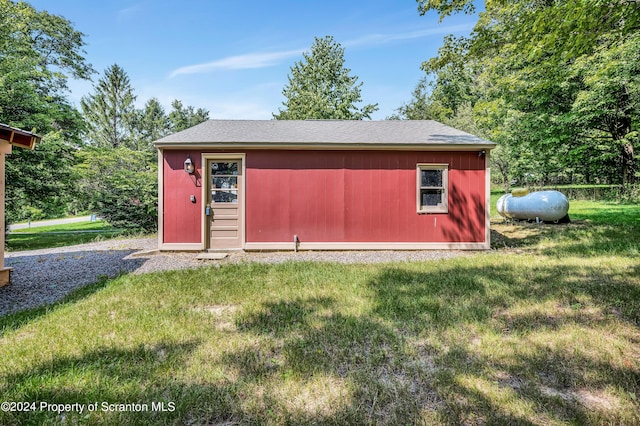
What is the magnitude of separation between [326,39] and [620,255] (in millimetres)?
27248

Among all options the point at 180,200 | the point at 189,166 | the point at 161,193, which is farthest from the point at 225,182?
the point at 161,193

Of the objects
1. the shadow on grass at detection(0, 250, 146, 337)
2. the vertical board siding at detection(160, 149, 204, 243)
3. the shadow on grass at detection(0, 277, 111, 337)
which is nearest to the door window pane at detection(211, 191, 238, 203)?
the vertical board siding at detection(160, 149, 204, 243)

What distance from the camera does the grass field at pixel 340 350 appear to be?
188 cm

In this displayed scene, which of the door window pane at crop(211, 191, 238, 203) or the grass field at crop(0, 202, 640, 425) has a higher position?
the door window pane at crop(211, 191, 238, 203)

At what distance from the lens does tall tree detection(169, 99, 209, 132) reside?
111 ft

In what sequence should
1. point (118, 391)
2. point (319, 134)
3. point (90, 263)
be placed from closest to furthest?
point (118, 391) → point (90, 263) → point (319, 134)

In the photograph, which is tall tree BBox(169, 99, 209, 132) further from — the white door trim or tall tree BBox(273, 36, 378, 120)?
the white door trim

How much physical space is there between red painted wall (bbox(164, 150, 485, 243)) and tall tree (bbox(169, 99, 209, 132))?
3104 cm

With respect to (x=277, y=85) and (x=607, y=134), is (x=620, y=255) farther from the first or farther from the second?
(x=277, y=85)

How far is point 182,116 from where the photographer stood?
113 ft

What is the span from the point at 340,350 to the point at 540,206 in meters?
10.6

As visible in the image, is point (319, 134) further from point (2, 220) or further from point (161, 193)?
point (2, 220)

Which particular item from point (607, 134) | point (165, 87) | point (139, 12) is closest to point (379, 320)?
point (139, 12)

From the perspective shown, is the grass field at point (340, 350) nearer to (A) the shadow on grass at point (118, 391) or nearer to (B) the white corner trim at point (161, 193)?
(A) the shadow on grass at point (118, 391)
